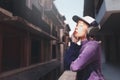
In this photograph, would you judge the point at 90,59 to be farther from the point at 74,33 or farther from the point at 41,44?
the point at 41,44

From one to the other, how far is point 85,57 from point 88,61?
65 mm

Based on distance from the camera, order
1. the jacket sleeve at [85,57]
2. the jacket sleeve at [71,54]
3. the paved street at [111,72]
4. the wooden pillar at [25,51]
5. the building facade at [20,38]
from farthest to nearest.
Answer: the wooden pillar at [25,51], the paved street at [111,72], the building facade at [20,38], the jacket sleeve at [71,54], the jacket sleeve at [85,57]

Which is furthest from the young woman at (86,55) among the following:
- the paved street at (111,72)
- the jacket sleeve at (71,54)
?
the paved street at (111,72)

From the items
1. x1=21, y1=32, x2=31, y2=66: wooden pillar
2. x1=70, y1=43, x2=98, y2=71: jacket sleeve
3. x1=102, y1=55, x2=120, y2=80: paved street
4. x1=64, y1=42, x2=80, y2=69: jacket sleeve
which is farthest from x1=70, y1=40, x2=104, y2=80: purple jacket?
x1=21, y1=32, x2=31, y2=66: wooden pillar

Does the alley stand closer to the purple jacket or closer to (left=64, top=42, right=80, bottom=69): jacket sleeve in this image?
(left=64, top=42, right=80, bottom=69): jacket sleeve

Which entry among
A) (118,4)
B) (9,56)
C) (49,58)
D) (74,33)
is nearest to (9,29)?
(9,56)

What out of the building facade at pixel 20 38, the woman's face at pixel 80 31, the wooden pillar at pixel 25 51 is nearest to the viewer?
the woman's face at pixel 80 31

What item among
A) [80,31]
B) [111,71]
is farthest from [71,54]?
[111,71]

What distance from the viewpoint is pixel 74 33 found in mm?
2875

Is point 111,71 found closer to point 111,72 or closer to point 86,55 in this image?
point 111,72

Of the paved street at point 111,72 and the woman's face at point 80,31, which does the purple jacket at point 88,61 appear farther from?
the paved street at point 111,72

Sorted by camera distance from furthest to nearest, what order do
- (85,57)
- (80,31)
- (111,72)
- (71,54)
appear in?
(111,72), (71,54), (80,31), (85,57)

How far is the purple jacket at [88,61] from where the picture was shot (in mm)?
2662

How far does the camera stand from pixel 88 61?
2.71 meters
